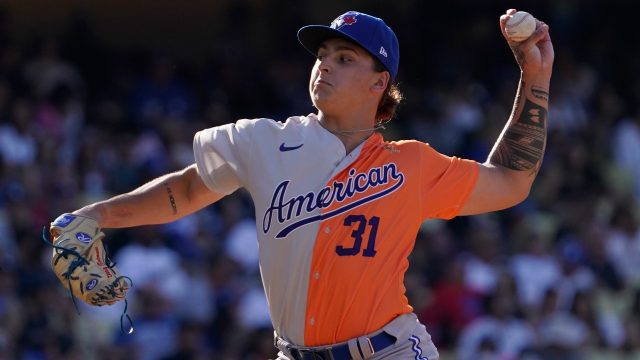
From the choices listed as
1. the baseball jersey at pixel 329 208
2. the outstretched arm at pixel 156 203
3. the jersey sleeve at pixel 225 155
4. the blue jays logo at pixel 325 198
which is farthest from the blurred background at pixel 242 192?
the blue jays logo at pixel 325 198

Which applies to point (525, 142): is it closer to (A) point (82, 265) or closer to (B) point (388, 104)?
(B) point (388, 104)

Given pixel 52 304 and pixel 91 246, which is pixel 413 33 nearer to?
pixel 52 304

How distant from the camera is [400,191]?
5.00 meters

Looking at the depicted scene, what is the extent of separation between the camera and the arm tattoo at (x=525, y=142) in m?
5.30

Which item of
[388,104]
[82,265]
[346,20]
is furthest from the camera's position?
[388,104]

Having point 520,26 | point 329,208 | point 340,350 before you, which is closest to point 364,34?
point 520,26

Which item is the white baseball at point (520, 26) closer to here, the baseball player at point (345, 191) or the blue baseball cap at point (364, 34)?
the baseball player at point (345, 191)

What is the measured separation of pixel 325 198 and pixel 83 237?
950 mm

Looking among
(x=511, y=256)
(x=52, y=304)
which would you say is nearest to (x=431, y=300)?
(x=511, y=256)

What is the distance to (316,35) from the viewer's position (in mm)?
5266

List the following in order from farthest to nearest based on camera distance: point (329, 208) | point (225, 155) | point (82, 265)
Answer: point (225, 155) < point (329, 208) < point (82, 265)

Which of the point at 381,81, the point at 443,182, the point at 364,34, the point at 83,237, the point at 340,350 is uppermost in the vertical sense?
the point at 364,34

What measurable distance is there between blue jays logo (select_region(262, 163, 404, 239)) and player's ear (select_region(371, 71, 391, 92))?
1.44 feet

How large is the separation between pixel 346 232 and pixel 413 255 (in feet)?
23.9
